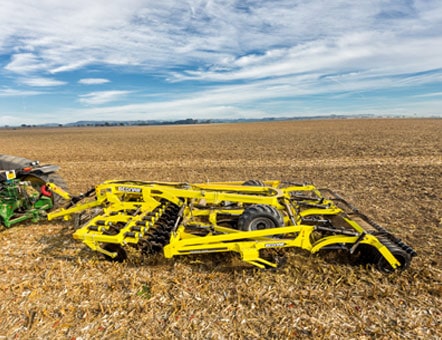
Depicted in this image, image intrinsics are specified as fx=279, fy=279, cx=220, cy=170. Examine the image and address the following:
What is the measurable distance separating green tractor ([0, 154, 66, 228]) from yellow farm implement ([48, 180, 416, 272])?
105 cm

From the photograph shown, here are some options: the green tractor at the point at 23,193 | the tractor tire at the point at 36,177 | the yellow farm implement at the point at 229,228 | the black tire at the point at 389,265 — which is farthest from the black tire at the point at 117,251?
the black tire at the point at 389,265

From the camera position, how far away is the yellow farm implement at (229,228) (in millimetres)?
4453

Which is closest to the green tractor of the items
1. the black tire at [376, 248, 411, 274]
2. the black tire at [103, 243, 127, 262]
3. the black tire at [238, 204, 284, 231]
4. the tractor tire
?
the tractor tire

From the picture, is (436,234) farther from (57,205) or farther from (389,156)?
(389,156)

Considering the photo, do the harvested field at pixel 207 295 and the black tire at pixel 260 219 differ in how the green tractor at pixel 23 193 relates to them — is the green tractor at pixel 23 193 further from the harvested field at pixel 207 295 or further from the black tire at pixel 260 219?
the black tire at pixel 260 219

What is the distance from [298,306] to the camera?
3887mm

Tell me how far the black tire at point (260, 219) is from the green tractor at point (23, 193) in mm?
5070

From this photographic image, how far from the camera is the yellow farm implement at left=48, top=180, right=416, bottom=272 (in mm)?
4453

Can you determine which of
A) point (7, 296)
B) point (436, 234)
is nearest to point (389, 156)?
point (436, 234)

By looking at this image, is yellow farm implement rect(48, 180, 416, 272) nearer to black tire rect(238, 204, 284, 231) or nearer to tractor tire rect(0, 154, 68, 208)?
black tire rect(238, 204, 284, 231)

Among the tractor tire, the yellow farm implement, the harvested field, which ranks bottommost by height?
the harvested field

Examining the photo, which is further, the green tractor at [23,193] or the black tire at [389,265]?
the green tractor at [23,193]

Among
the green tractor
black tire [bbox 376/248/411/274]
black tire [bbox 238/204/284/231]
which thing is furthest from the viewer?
the green tractor

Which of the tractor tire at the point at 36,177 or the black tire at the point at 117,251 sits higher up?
the tractor tire at the point at 36,177
